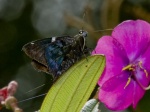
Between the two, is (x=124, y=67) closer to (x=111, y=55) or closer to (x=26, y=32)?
(x=111, y=55)

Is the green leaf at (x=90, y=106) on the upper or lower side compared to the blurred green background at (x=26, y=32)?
upper

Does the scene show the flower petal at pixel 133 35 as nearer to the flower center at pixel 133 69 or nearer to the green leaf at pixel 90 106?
the flower center at pixel 133 69

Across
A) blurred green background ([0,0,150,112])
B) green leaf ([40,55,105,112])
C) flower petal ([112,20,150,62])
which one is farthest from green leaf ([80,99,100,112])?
blurred green background ([0,0,150,112])

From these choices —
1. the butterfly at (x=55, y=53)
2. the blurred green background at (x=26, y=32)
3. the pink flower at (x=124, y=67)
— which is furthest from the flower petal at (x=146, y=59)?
the blurred green background at (x=26, y=32)

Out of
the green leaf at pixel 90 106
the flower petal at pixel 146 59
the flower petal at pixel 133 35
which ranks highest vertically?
the flower petal at pixel 133 35

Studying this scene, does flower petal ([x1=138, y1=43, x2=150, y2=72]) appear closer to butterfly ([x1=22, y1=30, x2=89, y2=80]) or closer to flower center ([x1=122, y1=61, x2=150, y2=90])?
flower center ([x1=122, y1=61, x2=150, y2=90])

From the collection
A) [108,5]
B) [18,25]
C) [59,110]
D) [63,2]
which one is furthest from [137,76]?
[63,2]

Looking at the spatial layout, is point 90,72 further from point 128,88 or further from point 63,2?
point 63,2
